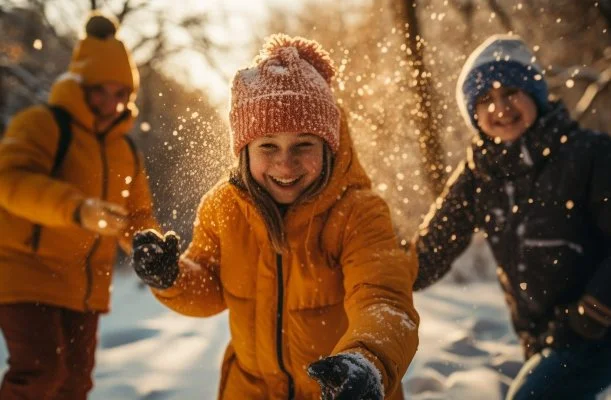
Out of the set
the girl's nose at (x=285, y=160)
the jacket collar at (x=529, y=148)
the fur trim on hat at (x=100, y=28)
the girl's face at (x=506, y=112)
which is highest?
the fur trim on hat at (x=100, y=28)

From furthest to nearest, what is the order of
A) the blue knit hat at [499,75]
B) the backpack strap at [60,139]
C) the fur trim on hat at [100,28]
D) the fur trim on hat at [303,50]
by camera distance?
the fur trim on hat at [100,28] → the backpack strap at [60,139] → the blue knit hat at [499,75] → the fur trim on hat at [303,50]

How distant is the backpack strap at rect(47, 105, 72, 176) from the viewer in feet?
7.77

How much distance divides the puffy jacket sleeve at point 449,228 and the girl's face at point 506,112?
20 centimetres

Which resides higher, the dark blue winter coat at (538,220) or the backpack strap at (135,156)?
the backpack strap at (135,156)

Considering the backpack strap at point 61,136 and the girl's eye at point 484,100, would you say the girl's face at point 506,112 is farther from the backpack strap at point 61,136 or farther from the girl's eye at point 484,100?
the backpack strap at point 61,136

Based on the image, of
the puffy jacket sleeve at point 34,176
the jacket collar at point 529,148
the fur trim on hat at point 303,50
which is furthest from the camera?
the puffy jacket sleeve at point 34,176

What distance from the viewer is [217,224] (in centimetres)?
158

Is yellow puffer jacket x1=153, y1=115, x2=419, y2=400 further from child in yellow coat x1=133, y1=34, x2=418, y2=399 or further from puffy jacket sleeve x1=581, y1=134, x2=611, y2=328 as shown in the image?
puffy jacket sleeve x1=581, y1=134, x2=611, y2=328

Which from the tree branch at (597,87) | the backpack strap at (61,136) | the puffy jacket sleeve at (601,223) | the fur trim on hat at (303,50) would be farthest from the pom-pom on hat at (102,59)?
the tree branch at (597,87)

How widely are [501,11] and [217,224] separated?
10.9ft

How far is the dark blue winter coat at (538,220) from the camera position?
1.86 m

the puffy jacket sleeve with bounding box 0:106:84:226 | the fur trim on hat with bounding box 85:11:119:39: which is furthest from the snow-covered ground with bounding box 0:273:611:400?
the fur trim on hat with bounding box 85:11:119:39

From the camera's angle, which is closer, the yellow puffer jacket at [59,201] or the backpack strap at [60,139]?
the yellow puffer jacket at [59,201]

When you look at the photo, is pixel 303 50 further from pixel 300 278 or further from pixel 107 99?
pixel 107 99
